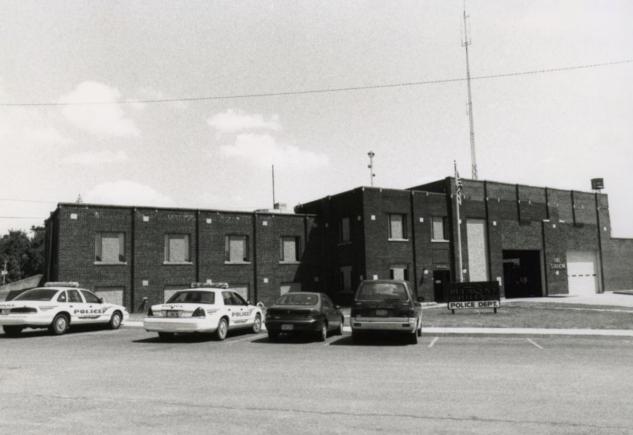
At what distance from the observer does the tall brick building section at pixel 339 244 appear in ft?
103

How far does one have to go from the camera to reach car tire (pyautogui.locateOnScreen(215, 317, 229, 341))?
51.9 ft

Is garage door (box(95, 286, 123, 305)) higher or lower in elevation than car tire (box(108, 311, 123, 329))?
higher

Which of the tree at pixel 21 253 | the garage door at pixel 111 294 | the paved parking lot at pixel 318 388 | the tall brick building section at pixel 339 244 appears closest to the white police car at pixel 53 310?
the paved parking lot at pixel 318 388

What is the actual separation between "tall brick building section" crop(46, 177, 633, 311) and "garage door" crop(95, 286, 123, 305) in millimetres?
56

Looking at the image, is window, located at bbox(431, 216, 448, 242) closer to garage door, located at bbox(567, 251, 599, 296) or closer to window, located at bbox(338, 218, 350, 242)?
window, located at bbox(338, 218, 350, 242)

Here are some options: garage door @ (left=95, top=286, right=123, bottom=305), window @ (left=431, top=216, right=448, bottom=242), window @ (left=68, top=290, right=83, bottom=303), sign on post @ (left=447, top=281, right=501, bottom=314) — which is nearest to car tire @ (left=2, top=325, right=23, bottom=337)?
window @ (left=68, top=290, right=83, bottom=303)

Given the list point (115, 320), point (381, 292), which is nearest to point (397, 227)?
point (115, 320)

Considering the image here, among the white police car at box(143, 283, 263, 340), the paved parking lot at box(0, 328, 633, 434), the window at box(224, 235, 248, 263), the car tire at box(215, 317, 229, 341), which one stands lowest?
the paved parking lot at box(0, 328, 633, 434)

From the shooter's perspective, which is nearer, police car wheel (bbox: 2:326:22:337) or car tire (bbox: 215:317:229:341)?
car tire (bbox: 215:317:229:341)

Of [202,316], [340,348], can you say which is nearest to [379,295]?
[340,348]

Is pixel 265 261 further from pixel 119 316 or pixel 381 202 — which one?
pixel 119 316

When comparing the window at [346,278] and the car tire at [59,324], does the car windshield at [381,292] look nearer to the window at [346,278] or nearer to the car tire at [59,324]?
the car tire at [59,324]

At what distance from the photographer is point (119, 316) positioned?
2070 cm

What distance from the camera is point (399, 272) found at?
3575 cm
